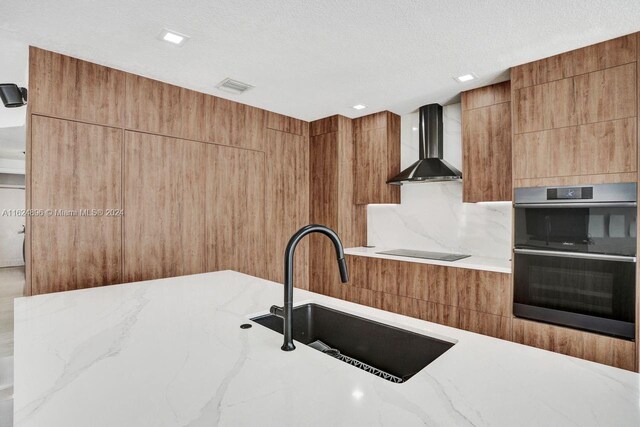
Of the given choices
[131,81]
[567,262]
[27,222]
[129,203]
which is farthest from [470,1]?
[27,222]

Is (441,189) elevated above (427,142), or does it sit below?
below

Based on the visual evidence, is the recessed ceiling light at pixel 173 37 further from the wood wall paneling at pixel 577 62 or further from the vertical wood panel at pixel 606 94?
the vertical wood panel at pixel 606 94

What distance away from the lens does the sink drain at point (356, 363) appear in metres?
1.22

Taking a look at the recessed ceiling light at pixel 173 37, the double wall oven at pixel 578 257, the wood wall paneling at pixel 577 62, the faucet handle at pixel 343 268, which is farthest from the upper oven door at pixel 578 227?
the recessed ceiling light at pixel 173 37

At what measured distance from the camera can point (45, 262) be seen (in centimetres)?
229

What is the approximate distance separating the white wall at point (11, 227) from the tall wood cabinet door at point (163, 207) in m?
0.63

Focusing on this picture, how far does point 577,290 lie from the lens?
227 centimetres

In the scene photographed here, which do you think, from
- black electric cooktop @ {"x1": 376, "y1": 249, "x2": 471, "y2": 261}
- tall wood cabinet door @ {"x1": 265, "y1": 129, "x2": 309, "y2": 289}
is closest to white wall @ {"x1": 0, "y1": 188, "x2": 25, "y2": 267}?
tall wood cabinet door @ {"x1": 265, "y1": 129, "x2": 309, "y2": 289}

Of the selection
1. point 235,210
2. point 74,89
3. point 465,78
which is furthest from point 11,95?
point 465,78

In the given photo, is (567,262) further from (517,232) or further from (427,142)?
(427,142)

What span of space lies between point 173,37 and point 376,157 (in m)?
2.35

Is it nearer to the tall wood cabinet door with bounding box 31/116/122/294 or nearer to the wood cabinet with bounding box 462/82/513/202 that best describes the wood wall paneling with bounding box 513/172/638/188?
the wood cabinet with bounding box 462/82/513/202

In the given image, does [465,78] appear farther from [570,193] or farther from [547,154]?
[570,193]

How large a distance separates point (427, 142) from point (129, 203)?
2.85m
